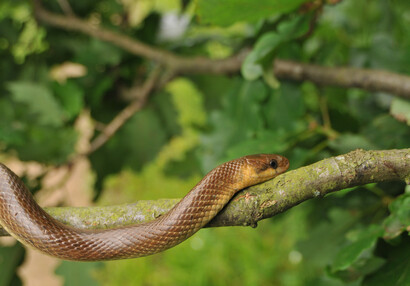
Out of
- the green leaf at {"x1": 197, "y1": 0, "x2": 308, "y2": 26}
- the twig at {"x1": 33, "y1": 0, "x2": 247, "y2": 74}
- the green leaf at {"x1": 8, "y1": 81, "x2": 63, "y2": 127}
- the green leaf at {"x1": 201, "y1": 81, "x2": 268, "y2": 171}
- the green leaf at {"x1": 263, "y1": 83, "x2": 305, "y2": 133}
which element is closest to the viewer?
the green leaf at {"x1": 197, "y1": 0, "x2": 308, "y2": 26}

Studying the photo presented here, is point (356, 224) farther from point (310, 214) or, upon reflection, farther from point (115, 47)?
point (115, 47)

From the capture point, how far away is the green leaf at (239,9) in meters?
2.16

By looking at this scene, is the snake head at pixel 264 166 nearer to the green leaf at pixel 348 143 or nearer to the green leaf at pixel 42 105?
the green leaf at pixel 348 143

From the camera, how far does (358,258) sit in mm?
1857

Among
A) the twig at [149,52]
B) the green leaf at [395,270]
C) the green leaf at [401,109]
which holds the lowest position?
the green leaf at [395,270]

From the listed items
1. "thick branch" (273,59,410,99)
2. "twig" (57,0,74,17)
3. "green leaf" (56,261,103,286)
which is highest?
"twig" (57,0,74,17)

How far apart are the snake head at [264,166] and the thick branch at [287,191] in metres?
0.16

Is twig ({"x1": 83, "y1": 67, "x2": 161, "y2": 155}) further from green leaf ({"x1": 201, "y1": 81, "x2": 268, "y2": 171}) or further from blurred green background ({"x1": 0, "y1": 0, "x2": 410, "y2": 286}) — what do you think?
green leaf ({"x1": 201, "y1": 81, "x2": 268, "y2": 171})

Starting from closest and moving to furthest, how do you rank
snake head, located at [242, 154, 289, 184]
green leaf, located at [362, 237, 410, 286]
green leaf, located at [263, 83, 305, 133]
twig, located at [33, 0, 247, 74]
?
green leaf, located at [362, 237, 410, 286], snake head, located at [242, 154, 289, 184], green leaf, located at [263, 83, 305, 133], twig, located at [33, 0, 247, 74]

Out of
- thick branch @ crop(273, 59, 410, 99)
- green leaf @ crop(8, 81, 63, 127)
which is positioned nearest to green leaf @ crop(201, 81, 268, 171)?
thick branch @ crop(273, 59, 410, 99)

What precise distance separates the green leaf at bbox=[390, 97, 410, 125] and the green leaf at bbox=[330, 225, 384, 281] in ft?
2.09

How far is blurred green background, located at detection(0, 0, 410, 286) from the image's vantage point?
7.18 ft

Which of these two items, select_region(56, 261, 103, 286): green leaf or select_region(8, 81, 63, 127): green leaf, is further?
select_region(8, 81, 63, 127): green leaf

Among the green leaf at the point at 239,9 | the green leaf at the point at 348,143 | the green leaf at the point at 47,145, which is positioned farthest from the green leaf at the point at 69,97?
the green leaf at the point at 348,143
